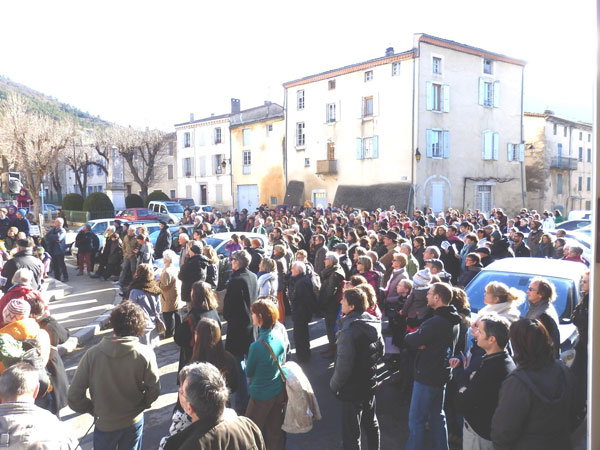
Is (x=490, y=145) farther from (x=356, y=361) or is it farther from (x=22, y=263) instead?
(x=356, y=361)

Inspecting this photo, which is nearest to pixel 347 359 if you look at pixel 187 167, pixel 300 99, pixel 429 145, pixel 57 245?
pixel 57 245

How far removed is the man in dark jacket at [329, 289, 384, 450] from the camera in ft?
13.8

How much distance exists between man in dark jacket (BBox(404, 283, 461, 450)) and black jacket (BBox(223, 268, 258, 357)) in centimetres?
230

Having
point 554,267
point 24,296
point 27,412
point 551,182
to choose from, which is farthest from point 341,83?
point 27,412

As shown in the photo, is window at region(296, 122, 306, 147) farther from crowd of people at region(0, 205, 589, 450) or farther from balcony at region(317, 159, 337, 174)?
crowd of people at region(0, 205, 589, 450)

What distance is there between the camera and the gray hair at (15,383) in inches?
110

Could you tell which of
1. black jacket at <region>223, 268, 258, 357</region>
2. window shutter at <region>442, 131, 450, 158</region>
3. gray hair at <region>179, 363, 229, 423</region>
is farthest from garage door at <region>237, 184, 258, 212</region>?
gray hair at <region>179, 363, 229, 423</region>

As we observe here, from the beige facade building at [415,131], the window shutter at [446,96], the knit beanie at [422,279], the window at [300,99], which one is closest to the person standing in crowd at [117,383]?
the knit beanie at [422,279]

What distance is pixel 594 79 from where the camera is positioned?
156 cm

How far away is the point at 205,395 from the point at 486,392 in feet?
6.76

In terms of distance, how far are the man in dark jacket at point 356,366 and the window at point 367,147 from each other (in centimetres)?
2677

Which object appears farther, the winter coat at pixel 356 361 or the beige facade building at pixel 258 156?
the beige facade building at pixel 258 156

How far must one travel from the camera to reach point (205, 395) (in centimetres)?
258

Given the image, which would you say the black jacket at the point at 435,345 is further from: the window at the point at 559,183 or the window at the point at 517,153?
the window at the point at 559,183
